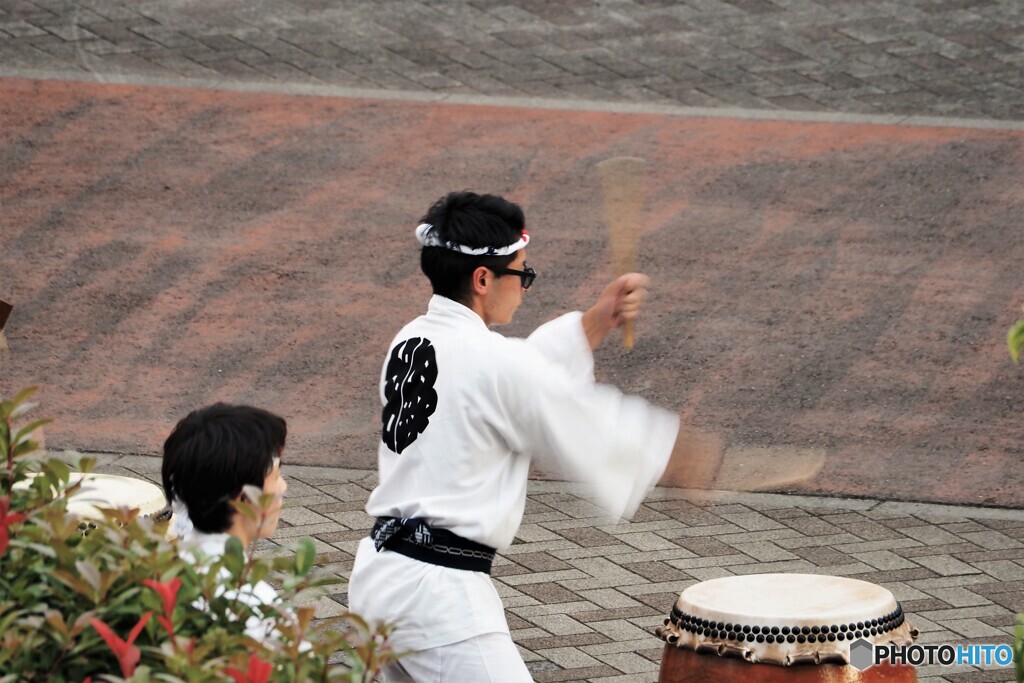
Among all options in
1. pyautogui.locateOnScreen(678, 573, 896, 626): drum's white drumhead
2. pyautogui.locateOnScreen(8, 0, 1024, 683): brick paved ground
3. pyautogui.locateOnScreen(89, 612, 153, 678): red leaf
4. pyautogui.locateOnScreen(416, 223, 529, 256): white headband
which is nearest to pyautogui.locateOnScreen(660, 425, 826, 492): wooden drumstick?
pyautogui.locateOnScreen(678, 573, 896, 626): drum's white drumhead

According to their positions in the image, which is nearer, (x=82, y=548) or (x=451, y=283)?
(x=82, y=548)

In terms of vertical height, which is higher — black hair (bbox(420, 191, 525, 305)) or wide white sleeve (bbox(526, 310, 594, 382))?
black hair (bbox(420, 191, 525, 305))

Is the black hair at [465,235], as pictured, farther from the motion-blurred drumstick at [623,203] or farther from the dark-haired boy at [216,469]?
the dark-haired boy at [216,469]

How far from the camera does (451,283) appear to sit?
3.74m

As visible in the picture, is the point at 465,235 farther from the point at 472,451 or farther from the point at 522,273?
the point at 472,451

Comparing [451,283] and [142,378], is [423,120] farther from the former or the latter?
[451,283]

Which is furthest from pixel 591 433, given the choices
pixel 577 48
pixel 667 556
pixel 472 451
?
pixel 577 48

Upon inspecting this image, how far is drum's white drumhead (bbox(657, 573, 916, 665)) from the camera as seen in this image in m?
3.72

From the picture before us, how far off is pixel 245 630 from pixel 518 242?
58.9 inches

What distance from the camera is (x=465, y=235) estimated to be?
12.2 feet

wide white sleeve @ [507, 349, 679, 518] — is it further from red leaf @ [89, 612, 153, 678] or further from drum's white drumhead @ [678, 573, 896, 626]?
red leaf @ [89, 612, 153, 678]

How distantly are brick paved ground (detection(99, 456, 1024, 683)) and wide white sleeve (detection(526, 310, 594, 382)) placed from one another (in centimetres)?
160

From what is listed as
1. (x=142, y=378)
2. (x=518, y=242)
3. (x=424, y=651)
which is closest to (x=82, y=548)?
(x=424, y=651)

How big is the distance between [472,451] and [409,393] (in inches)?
8.8
